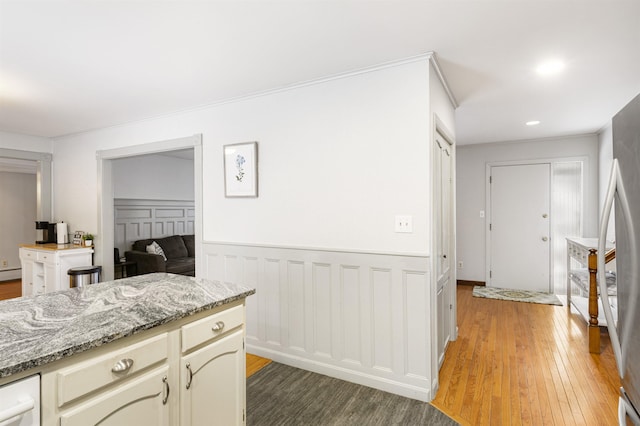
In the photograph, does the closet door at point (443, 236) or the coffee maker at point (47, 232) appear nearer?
the closet door at point (443, 236)

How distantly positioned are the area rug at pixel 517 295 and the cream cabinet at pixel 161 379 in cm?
438

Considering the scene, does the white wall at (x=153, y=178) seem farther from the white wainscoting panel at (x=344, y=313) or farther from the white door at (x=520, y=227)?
the white door at (x=520, y=227)

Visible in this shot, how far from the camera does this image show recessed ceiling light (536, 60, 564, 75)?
2.50 m

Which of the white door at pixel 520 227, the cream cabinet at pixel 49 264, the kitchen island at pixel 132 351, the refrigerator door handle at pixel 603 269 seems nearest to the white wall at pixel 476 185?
the white door at pixel 520 227

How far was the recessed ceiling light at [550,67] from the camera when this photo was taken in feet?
8.21

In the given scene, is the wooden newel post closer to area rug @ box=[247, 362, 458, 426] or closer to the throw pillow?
area rug @ box=[247, 362, 458, 426]

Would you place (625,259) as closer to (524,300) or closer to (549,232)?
(524,300)

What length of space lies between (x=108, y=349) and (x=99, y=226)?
152 inches

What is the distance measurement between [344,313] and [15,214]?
7072 mm

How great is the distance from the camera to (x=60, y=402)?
3.48ft

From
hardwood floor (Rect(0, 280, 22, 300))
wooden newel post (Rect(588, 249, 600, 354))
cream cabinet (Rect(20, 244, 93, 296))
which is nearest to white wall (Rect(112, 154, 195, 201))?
cream cabinet (Rect(20, 244, 93, 296))

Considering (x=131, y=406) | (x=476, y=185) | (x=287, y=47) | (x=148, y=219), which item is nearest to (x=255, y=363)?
(x=131, y=406)

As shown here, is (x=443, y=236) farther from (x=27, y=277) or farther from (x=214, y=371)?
(x=27, y=277)

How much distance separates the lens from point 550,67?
257cm
